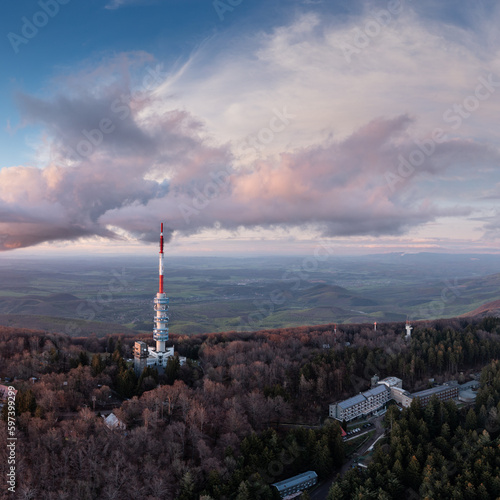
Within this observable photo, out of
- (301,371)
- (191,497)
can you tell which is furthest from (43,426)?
(301,371)

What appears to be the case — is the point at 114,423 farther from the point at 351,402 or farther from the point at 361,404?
the point at 361,404

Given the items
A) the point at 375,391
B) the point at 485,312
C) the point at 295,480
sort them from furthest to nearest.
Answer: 1. the point at 485,312
2. the point at 375,391
3. the point at 295,480

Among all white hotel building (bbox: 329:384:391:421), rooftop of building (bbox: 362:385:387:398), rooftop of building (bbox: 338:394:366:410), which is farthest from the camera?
rooftop of building (bbox: 362:385:387:398)

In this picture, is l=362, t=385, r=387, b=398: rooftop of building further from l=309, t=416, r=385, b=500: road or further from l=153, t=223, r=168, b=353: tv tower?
l=153, t=223, r=168, b=353: tv tower

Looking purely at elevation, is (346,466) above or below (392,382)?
below

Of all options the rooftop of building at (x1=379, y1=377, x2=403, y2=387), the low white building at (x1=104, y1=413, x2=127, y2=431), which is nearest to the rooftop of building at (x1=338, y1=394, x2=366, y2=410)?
the rooftop of building at (x1=379, y1=377, x2=403, y2=387)

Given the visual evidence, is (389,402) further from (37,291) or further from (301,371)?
(37,291)

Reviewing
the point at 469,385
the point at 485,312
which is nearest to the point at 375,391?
the point at 469,385
